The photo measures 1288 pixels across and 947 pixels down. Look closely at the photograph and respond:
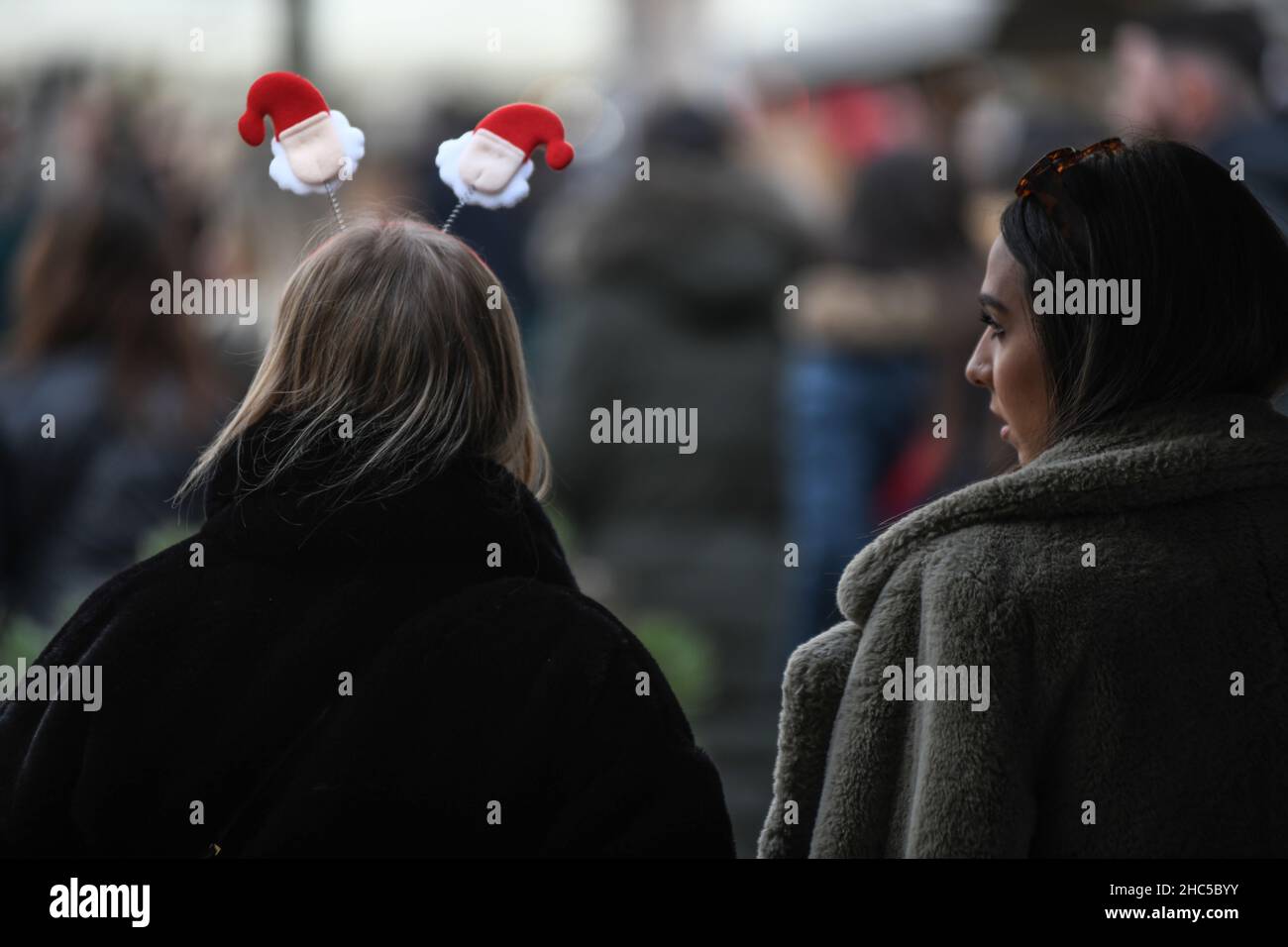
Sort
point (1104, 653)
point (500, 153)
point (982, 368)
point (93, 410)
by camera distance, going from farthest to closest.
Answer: point (93, 410) → point (500, 153) → point (982, 368) → point (1104, 653)

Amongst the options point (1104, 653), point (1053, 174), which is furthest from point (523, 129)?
point (1104, 653)

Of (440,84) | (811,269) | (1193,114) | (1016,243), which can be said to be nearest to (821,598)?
(811,269)

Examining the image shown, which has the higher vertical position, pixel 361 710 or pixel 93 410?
pixel 93 410

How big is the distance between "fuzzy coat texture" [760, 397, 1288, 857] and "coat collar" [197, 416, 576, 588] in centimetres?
48

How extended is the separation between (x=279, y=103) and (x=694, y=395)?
3256 mm

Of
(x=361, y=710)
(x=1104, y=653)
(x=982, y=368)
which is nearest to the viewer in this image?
(x=1104, y=653)

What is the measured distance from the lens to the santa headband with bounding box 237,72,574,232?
244 centimetres

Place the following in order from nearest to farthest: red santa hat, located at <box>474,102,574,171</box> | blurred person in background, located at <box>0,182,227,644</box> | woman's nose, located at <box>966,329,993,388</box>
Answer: woman's nose, located at <box>966,329,993,388</box>, red santa hat, located at <box>474,102,574,171</box>, blurred person in background, located at <box>0,182,227,644</box>

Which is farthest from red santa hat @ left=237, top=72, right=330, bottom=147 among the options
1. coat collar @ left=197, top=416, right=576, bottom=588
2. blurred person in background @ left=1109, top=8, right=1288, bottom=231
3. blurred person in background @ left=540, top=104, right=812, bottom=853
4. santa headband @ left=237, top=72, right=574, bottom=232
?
blurred person in background @ left=540, top=104, right=812, bottom=853

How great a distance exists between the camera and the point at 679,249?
219 inches

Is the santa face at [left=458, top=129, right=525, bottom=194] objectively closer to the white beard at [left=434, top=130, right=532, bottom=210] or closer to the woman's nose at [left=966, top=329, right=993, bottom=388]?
the white beard at [left=434, top=130, right=532, bottom=210]

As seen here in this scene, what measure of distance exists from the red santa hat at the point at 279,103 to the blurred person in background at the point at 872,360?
3.29 meters

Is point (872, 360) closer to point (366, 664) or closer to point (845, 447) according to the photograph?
point (845, 447)

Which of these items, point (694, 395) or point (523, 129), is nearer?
point (523, 129)
